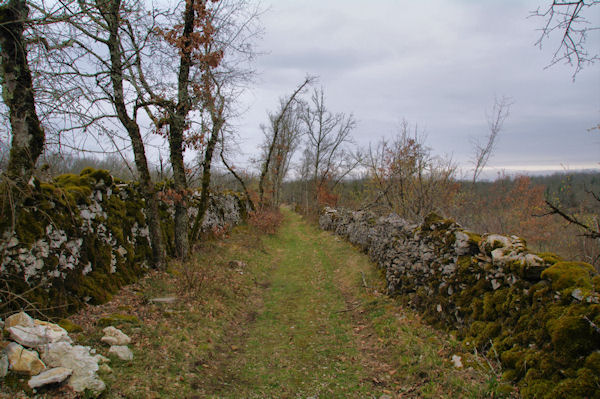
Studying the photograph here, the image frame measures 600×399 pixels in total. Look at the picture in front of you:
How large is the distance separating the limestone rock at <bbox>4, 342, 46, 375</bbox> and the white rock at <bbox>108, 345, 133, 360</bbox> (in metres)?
0.92

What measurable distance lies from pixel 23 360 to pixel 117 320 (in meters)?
1.91

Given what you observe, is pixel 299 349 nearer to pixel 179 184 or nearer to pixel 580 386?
pixel 580 386

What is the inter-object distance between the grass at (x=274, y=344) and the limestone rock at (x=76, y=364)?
18 cm

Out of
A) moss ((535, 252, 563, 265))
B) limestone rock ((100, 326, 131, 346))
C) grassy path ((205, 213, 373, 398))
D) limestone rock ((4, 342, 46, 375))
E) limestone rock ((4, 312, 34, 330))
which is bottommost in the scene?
grassy path ((205, 213, 373, 398))

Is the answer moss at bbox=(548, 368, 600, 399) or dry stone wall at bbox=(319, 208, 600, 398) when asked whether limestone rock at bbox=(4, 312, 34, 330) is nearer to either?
dry stone wall at bbox=(319, 208, 600, 398)

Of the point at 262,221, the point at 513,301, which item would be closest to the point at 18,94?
the point at 513,301

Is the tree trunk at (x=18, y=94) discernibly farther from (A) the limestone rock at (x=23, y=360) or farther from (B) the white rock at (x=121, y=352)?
(B) the white rock at (x=121, y=352)

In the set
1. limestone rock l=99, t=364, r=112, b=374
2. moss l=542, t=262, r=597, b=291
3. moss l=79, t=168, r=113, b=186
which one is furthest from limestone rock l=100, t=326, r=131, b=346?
moss l=542, t=262, r=597, b=291

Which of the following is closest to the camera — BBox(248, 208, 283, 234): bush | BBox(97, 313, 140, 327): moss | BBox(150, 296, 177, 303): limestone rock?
BBox(97, 313, 140, 327): moss

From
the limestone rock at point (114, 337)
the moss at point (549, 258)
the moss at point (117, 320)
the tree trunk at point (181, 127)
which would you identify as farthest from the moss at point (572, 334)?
the tree trunk at point (181, 127)

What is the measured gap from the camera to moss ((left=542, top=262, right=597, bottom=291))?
11.7 feet

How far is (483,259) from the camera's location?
196 inches

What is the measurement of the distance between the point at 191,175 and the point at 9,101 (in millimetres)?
5362

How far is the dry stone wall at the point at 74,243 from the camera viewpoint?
13.5ft
